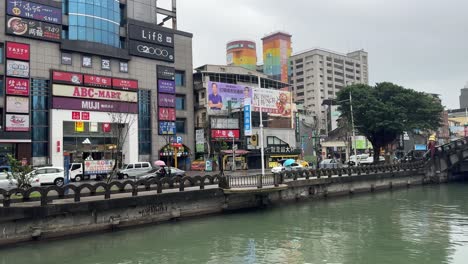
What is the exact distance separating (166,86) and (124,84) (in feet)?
22.6

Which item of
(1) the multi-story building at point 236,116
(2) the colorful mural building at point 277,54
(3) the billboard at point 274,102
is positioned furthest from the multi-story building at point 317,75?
(1) the multi-story building at point 236,116

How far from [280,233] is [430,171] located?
112 ft

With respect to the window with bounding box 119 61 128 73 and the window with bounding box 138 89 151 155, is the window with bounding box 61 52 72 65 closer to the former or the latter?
the window with bounding box 119 61 128 73

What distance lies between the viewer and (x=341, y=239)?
18.5 metres

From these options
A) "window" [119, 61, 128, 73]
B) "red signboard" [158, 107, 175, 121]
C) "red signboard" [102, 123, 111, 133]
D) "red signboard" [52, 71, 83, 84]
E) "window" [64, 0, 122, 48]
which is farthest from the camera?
"red signboard" [158, 107, 175, 121]

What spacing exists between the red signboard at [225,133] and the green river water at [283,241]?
110 feet

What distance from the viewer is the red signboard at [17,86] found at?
1708 inches

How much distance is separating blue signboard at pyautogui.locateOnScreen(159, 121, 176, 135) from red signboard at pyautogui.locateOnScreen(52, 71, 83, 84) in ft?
42.3

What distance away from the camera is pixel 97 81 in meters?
50.4

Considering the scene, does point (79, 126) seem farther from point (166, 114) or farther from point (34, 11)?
point (34, 11)

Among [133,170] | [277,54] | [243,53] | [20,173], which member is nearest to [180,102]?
[133,170]

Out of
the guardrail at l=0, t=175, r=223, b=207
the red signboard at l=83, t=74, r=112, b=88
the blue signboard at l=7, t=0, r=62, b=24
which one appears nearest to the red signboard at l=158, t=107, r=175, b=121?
the red signboard at l=83, t=74, r=112, b=88

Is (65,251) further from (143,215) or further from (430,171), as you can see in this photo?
(430,171)

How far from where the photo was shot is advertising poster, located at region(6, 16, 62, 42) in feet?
145
